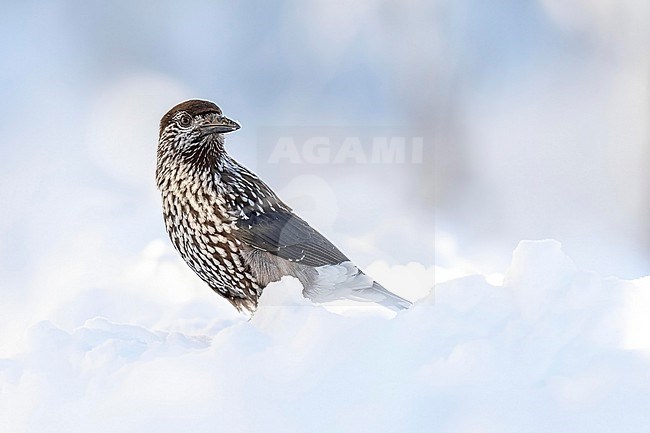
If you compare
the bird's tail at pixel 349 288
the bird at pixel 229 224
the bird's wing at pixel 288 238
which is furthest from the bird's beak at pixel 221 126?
the bird's tail at pixel 349 288

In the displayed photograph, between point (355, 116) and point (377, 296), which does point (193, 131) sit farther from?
point (377, 296)

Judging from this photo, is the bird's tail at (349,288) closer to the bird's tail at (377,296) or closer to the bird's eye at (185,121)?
the bird's tail at (377,296)

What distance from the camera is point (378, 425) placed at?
0.69m

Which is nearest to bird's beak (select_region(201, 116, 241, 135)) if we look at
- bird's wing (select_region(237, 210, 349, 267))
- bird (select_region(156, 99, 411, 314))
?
bird (select_region(156, 99, 411, 314))

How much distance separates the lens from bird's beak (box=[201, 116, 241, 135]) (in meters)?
0.94

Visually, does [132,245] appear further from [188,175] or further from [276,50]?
[276,50]

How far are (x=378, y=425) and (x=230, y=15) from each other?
64cm

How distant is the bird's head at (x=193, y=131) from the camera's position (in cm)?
96

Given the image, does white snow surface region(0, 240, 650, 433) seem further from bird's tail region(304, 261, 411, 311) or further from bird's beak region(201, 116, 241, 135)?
bird's beak region(201, 116, 241, 135)

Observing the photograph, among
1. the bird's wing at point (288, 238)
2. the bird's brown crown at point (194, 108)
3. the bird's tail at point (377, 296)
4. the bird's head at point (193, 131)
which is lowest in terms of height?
the bird's tail at point (377, 296)

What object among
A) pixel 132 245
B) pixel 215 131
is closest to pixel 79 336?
pixel 132 245

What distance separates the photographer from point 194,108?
962 millimetres

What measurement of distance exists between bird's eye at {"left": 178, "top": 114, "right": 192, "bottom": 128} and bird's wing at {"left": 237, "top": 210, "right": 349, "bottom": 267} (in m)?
0.16

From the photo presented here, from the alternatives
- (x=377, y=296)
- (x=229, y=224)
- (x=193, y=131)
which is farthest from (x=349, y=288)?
(x=193, y=131)
